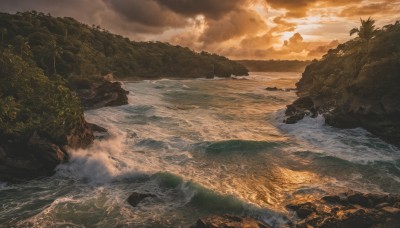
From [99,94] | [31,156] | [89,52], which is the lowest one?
[31,156]

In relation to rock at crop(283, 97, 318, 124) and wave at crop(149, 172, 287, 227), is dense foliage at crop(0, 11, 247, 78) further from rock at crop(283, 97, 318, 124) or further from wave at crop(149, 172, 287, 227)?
wave at crop(149, 172, 287, 227)

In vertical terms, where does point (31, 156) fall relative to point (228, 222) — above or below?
above

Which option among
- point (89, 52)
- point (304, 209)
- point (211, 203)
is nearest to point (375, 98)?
point (304, 209)

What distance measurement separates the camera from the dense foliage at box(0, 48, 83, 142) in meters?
21.0

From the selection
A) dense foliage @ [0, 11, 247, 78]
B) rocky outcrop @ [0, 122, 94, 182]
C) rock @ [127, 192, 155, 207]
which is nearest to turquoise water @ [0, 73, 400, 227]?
rock @ [127, 192, 155, 207]

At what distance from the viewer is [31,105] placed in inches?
994

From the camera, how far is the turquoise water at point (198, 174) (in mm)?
15062

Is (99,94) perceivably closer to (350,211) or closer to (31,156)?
(31,156)

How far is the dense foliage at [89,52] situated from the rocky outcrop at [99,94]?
10027 millimetres

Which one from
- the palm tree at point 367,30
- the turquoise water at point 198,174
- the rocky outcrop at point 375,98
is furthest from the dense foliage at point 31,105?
the palm tree at point 367,30

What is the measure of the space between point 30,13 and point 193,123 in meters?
89.5

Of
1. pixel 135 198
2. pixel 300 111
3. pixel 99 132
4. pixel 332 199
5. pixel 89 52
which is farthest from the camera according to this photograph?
pixel 89 52

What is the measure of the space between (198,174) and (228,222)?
702cm

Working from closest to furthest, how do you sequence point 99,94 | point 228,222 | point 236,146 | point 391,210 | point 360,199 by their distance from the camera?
point 228,222
point 391,210
point 360,199
point 236,146
point 99,94
